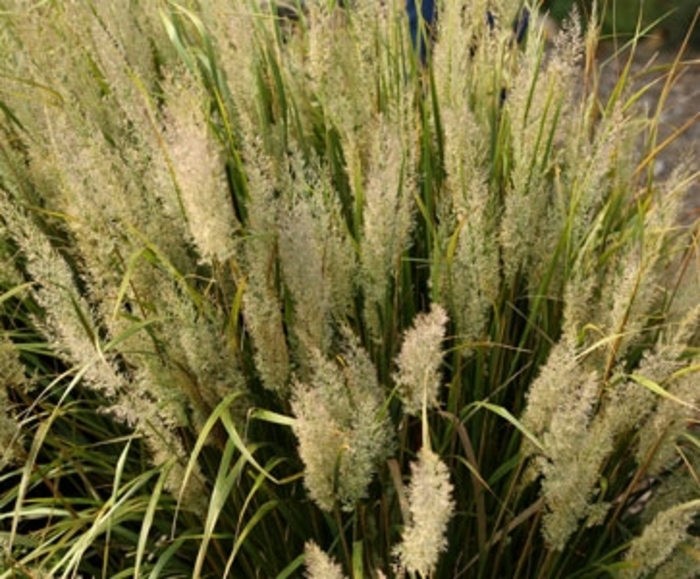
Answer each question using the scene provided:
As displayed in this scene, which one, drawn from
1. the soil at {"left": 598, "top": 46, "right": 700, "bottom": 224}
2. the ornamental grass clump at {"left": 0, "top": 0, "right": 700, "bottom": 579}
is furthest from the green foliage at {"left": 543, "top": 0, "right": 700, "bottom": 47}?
the ornamental grass clump at {"left": 0, "top": 0, "right": 700, "bottom": 579}

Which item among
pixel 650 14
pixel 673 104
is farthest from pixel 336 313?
pixel 650 14

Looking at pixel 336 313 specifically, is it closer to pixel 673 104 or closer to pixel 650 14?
pixel 673 104

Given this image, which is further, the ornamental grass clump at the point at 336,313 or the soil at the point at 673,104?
the soil at the point at 673,104

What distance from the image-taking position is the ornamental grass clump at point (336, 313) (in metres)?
1.54

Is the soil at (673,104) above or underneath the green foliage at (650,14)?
underneath

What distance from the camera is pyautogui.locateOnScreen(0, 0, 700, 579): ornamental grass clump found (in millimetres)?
1543

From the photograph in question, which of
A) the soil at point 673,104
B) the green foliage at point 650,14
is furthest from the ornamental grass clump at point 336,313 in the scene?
the green foliage at point 650,14

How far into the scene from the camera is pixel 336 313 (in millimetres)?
1745

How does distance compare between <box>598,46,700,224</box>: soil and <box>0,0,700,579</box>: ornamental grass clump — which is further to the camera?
<box>598,46,700,224</box>: soil

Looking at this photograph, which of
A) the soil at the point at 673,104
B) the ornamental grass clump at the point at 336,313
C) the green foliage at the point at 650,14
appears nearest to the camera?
the ornamental grass clump at the point at 336,313

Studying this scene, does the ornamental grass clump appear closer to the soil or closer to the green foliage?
the soil

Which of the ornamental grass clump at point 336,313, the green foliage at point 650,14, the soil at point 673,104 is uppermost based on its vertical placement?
the ornamental grass clump at point 336,313

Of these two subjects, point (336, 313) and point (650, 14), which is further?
point (650, 14)

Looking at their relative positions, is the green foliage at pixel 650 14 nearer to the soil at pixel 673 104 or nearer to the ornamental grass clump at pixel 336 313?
the soil at pixel 673 104
